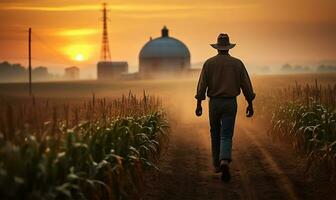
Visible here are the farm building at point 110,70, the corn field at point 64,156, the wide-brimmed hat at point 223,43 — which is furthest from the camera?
the farm building at point 110,70

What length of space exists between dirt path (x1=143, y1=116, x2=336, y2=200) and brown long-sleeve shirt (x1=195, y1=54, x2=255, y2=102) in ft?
6.06

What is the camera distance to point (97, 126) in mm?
11508

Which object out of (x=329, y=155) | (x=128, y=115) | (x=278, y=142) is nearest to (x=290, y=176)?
(x=329, y=155)

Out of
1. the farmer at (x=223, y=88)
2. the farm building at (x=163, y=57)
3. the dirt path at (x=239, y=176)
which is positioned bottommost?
the dirt path at (x=239, y=176)

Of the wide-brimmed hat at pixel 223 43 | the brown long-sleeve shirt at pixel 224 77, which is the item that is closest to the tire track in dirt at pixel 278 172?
the brown long-sleeve shirt at pixel 224 77

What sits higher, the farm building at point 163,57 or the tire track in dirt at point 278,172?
the farm building at point 163,57

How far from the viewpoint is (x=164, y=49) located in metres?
119

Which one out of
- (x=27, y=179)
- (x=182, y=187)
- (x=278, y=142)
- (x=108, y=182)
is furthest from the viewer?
(x=278, y=142)

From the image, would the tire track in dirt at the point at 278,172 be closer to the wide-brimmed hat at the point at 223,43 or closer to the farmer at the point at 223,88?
the farmer at the point at 223,88

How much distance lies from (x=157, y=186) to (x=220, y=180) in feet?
4.78

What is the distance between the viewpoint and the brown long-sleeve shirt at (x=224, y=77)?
43.2ft

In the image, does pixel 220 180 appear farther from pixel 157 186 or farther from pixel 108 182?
pixel 108 182

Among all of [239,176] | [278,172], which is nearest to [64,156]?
[239,176]

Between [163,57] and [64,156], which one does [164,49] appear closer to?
[163,57]
